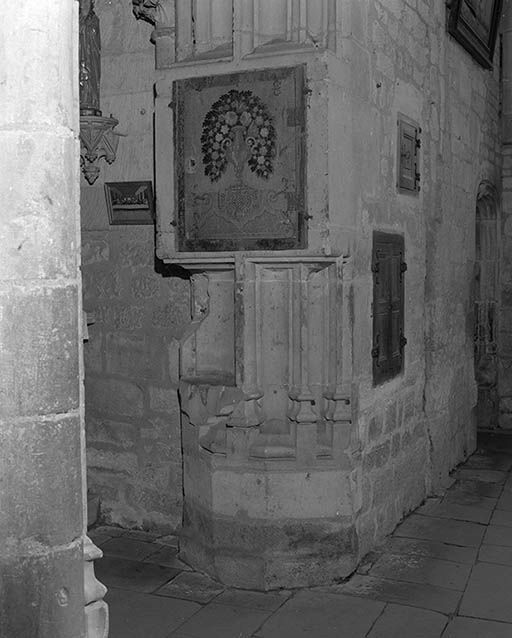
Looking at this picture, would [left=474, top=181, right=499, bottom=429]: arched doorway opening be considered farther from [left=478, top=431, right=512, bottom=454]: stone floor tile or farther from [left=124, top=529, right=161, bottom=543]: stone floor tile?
[left=124, top=529, right=161, bottom=543]: stone floor tile

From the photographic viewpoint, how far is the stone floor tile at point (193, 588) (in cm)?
406

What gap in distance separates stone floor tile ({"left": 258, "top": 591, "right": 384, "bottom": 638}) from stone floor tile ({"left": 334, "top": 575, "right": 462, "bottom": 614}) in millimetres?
87

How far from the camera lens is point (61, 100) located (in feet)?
6.54

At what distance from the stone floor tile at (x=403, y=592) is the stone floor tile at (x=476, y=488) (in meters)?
1.70

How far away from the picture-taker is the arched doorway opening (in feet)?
25.5

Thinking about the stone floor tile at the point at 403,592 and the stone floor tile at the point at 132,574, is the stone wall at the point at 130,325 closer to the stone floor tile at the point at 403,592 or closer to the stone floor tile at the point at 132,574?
the stone floor tile at the point at 132,574

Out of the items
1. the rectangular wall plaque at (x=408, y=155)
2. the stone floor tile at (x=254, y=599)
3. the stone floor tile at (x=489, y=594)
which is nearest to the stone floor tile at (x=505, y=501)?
the stone floor tile at (x=489, y=594)

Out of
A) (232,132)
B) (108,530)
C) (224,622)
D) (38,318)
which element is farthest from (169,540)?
(38,318)

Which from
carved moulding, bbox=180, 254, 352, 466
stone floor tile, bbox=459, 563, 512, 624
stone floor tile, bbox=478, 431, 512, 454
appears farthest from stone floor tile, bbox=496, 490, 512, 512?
carved moulding, bbox=180, 254, 352, 466

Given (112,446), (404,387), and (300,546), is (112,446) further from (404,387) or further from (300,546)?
(404,387)

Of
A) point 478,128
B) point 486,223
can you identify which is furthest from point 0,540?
point 486,223

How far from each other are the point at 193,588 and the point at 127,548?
717mm

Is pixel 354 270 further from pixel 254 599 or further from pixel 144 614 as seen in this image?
pixel 144 614

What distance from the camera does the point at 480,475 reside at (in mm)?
6211
